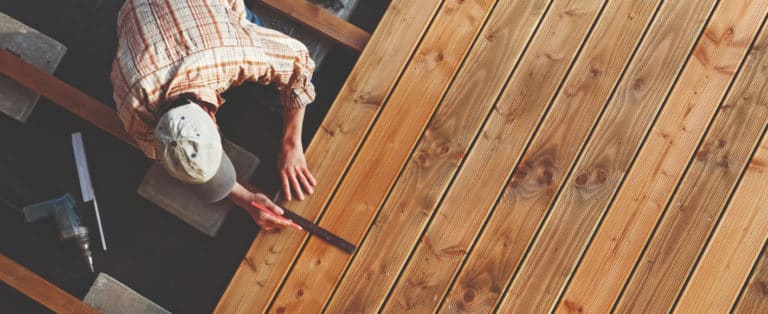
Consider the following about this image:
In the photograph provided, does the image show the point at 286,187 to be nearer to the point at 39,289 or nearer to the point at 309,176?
Result: the point at 309,176

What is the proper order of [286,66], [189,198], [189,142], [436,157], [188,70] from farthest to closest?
[189,198] → [436,157] → [286,66] → [188,70] → [189,142]

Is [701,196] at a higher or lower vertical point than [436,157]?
higher

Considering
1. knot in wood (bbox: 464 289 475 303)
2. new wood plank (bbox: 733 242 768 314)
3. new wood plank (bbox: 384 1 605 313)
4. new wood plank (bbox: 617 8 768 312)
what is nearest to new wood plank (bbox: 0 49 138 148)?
new wood plank (bbox: 384 1 605 313)

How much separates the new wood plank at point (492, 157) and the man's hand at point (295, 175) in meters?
0.48

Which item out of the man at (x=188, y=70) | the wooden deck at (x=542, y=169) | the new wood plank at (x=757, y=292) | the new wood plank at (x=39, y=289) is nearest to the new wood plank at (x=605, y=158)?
the wooden deck at (x=542, y=169)

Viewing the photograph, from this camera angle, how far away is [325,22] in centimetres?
269

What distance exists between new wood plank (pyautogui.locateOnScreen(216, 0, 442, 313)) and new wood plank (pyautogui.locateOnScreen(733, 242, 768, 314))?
1507 millimetres

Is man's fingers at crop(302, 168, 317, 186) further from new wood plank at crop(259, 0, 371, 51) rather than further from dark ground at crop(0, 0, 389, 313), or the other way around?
new wood plank at crop(259, 0, 371, 51)

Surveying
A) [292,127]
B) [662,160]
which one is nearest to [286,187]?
[292,127]

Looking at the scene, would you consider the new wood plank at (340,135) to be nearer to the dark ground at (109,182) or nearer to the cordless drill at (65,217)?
the dark ground at (109,182)

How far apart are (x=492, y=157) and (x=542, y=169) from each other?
7.6 inches

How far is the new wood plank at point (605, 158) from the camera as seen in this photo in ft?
8.16

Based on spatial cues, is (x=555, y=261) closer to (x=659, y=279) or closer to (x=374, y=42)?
(x=659, y=279)

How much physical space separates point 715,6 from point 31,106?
109 inches
